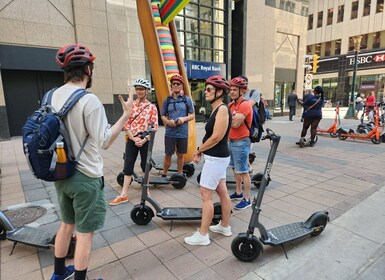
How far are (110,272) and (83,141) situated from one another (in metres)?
1.39

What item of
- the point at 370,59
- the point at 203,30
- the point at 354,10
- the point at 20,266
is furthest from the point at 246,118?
the point at 354,10

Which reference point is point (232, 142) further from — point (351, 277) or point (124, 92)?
point (124, 92)

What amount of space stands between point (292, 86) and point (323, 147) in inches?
498

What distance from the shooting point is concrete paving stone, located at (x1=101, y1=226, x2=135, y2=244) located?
3078mm

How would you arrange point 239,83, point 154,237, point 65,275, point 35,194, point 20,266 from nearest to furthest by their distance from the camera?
point 65,275
point 20,266
point 154,237
point 239,83
point 35,194

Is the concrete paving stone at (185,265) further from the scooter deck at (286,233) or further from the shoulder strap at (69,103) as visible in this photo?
the shoulder strap at (69,103)

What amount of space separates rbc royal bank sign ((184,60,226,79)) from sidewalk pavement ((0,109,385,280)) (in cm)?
992

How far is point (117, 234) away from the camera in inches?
125

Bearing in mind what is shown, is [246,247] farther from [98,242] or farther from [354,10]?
[354,10]

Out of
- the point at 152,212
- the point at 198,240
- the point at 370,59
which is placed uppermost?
the point at 370,59

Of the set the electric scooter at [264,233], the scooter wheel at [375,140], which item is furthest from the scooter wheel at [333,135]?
the electric scooter at [264,233]

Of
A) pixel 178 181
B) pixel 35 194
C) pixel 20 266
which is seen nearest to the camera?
pixel 20 266

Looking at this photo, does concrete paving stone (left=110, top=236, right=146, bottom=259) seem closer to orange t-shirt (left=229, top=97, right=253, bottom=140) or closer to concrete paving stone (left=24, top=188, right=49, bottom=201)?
orange t-shirt (left=229, top=97, right=253, bottom=140)

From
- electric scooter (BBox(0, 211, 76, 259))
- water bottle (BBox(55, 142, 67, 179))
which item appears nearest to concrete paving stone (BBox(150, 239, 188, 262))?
electric scooter (BBox(0, 211, 76, 259))
